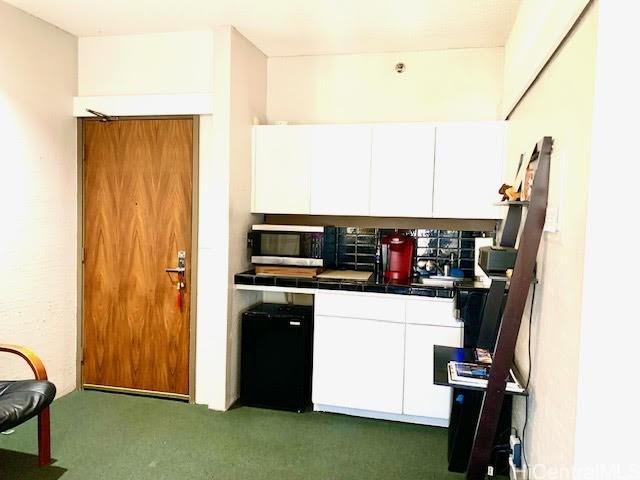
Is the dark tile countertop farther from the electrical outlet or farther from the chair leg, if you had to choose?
the chair leg

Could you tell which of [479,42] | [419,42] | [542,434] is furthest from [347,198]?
[542,434]

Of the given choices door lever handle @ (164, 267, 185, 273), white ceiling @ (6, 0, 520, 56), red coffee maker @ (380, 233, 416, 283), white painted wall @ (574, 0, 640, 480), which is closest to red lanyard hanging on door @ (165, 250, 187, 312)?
door lever handle @ (164, 267, 185, 273)

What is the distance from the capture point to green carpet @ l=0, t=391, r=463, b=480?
2.54 meters

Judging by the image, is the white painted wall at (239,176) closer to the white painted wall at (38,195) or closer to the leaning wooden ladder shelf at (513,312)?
the white painted wall at (38,195)

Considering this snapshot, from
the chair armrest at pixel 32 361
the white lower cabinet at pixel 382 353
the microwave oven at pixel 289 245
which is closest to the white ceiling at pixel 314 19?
the microwave oven at pixel 289 245

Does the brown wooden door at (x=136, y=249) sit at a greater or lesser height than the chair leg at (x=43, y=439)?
greater

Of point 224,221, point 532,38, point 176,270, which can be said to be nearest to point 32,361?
point 176,270

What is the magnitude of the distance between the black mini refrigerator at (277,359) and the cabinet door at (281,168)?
0.80 meters

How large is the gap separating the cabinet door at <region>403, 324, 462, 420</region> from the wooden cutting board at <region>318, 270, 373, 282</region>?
49 centimetres

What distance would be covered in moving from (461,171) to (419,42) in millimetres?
1002

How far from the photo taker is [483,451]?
6.65ft

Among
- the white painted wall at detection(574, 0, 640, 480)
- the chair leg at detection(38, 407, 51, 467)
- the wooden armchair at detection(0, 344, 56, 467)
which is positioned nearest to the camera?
the white painted wall at detection(574, 0, 640, 480)

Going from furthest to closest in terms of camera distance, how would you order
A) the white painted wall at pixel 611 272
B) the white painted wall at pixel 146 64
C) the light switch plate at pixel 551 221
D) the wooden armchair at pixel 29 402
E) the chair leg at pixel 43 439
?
the white painted wall at pixel 146 64, the chair leg at pixel 43 439, the wooden armchair at pixel 29 402, the light switch plate at pixel 551 221, the white painted wall at pixel 611 272

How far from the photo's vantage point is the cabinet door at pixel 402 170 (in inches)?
130
